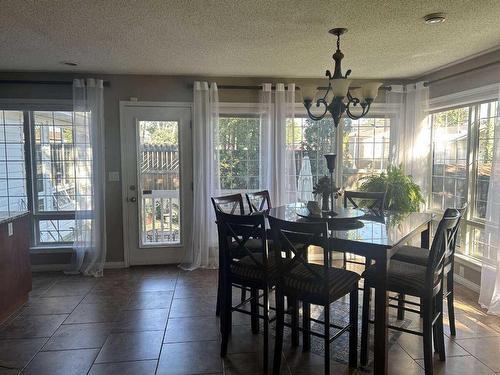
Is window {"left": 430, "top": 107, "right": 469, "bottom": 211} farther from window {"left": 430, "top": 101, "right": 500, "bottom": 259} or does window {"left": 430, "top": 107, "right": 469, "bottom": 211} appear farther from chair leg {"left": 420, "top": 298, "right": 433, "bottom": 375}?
chair leg {"left": 420, "top": 298, "right": 433, "bottom": 375}

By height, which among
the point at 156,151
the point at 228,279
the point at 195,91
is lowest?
the point at 228,279

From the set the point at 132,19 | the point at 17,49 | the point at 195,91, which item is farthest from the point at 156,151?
the point at 132,19

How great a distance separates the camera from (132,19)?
2613 millimetres

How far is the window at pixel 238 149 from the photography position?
4609 mm

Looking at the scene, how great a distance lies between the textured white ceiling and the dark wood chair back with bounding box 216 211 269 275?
4.66ft

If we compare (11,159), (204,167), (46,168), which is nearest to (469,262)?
(204,167)

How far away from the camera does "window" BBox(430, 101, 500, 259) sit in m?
3.79

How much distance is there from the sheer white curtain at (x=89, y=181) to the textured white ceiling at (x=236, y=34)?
389 millimetres

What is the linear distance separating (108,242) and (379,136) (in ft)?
12.5

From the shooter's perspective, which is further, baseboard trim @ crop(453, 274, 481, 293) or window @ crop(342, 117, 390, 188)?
window @ crop(342, 117, 390, 188)

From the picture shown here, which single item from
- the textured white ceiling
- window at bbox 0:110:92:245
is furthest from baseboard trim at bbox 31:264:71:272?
the textured white ceiling

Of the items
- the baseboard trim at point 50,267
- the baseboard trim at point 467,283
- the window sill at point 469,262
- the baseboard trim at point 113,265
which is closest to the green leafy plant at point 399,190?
the window sill at point 469,262

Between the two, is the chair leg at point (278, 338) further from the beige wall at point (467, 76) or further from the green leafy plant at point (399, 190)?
the beige wall at point (467, 76)

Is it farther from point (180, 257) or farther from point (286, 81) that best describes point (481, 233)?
point (180, 257)
